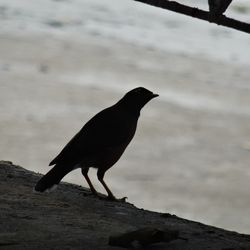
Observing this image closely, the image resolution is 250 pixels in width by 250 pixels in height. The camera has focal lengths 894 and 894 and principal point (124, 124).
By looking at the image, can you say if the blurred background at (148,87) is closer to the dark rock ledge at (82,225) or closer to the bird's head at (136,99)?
the bird's head at (136,99)

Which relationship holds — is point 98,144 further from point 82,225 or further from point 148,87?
point 148,87

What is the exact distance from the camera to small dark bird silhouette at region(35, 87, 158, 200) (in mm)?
6305

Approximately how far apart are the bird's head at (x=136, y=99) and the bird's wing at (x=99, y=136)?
15 cm

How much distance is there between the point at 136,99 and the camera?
7168mm

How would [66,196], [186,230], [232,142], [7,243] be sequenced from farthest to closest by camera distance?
[232,142]
[66,196]
[186,230]
[7,243]

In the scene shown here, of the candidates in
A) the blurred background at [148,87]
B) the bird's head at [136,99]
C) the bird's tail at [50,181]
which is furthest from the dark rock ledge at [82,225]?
the blurred background at [148,87]

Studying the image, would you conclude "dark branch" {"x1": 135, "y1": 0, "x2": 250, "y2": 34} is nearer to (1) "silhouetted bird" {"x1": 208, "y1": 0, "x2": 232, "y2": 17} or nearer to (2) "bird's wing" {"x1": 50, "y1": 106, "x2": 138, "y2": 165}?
(1) "silhouetted bird" {"x1": 208, "y1": 0, "x2": 232, "y2": 17}

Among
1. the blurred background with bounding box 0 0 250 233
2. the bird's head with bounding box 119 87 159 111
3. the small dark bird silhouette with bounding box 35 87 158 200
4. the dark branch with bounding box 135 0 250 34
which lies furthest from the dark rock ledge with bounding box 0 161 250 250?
the blurred background with bounding box 0 0 250 233

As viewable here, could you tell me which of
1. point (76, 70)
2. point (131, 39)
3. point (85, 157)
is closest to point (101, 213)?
point (85, 157)

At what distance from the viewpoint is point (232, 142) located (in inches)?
432

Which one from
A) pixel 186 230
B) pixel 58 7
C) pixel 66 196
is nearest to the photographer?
pixel 186 230

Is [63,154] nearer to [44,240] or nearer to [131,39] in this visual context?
[44,240]

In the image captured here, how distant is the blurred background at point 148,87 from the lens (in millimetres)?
9547

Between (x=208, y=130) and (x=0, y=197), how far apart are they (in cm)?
536
